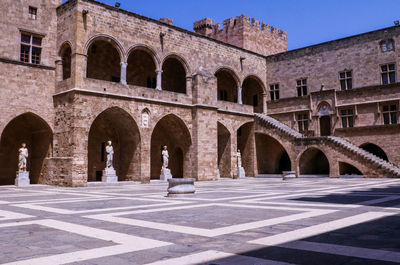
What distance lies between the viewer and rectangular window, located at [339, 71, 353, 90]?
2884cm

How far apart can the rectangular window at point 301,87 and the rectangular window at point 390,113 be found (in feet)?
20.9

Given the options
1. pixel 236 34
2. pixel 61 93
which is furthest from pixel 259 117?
pixel 61 93

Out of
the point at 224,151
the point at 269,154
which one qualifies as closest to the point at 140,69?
the point at 224,151

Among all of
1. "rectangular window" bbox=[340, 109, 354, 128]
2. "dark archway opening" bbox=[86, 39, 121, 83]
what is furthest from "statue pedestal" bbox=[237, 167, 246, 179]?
"dark archway opening" bbox=[86, 39, 121, 83]

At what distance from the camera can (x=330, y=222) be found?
645 centimetres

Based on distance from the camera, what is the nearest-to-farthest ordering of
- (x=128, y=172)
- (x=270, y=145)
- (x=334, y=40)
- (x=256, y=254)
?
(x=256, y=254) → (x=128, y=172) → (x=334, y=40) → (x=270, y=145)

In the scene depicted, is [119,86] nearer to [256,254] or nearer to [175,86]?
[175,86]

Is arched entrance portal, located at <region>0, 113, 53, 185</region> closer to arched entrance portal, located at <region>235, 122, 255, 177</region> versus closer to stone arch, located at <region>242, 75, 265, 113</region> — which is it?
arched entrance portal, located at <region>235, 122, 255, 177</region>

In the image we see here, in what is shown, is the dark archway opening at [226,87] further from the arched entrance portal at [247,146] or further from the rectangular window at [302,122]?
the rectangular window at [302,122]

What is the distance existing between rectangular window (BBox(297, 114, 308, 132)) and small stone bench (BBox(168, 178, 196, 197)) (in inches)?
787

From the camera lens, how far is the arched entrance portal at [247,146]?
31109 mm

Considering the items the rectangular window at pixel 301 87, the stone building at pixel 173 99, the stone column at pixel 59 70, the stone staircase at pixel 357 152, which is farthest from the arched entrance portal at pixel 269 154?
the stone column at pixel 59 70

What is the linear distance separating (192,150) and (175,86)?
6610 millimetres

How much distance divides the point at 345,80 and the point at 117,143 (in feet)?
58.1
